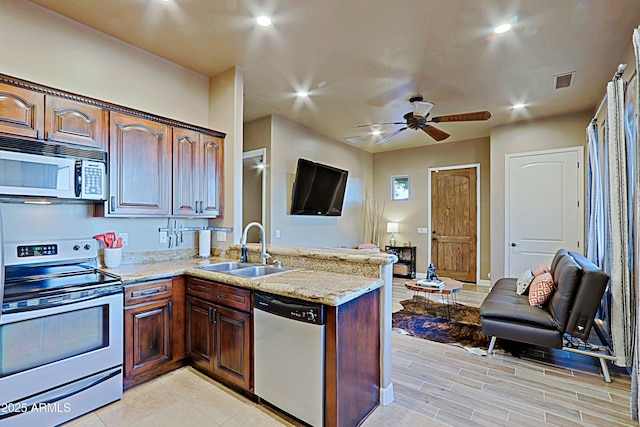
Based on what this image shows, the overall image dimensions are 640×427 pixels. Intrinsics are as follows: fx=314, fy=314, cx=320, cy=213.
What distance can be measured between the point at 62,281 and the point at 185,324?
0.96m

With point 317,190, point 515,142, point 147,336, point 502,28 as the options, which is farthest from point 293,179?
point 515,142

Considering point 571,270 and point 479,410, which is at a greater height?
point 571,270

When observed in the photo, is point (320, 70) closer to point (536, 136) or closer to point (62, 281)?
point (62, 281)

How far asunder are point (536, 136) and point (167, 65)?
539 cm

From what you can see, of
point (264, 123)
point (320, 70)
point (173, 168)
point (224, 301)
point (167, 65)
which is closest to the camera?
point (224, 301)

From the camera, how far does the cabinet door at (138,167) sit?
Answer: 2635 mm

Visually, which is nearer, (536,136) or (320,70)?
(320,70)

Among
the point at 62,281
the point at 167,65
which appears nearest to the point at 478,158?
the point at 167,65

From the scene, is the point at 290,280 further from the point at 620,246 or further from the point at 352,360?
the point at 620,246

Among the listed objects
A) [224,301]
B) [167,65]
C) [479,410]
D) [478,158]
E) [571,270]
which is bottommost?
[479,410]

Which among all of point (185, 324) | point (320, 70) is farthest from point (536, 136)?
point (185, 324)

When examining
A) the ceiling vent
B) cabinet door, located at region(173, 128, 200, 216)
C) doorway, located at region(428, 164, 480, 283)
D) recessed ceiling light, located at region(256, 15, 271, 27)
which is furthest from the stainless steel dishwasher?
doorway, located at region(428, 164, 480, 283)

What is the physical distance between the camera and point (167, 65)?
3289 mm

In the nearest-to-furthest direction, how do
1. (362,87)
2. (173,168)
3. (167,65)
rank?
1. (173,168)
2. (167,65)
3. (362,87)
